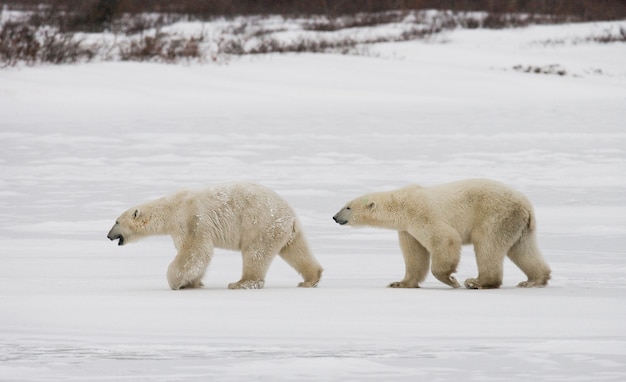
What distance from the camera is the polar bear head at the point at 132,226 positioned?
19.5ft

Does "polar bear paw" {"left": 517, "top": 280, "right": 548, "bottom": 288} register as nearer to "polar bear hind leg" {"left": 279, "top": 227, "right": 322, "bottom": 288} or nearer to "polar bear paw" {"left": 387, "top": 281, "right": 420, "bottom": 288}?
"polar bear paw" {"left": 387, "top": 281, "right": 420, "bottom": 288}

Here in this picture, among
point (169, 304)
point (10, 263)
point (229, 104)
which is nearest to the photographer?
point (169, 304)

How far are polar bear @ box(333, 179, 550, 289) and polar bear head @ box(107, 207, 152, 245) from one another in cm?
130

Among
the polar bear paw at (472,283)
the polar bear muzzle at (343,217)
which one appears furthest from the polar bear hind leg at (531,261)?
the polar bear muzzle at (343,217)

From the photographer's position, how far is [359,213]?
6.18 m

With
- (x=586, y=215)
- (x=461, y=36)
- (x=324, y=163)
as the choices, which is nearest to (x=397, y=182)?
(x=324, y=163)

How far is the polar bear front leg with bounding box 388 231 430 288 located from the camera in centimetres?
593

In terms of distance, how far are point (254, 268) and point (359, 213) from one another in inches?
30.9

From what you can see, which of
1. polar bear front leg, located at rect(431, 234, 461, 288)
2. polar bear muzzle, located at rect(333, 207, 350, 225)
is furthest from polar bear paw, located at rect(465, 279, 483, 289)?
polar bear muzzle, located at rect(333, 207, 350, 225)

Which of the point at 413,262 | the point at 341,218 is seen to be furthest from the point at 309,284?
the point at 413,262

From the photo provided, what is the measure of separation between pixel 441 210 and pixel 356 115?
37.7 ft

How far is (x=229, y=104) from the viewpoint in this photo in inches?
725

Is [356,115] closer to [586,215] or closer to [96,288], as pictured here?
[586,215]

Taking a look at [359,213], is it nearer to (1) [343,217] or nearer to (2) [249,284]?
(1) [343,217]
